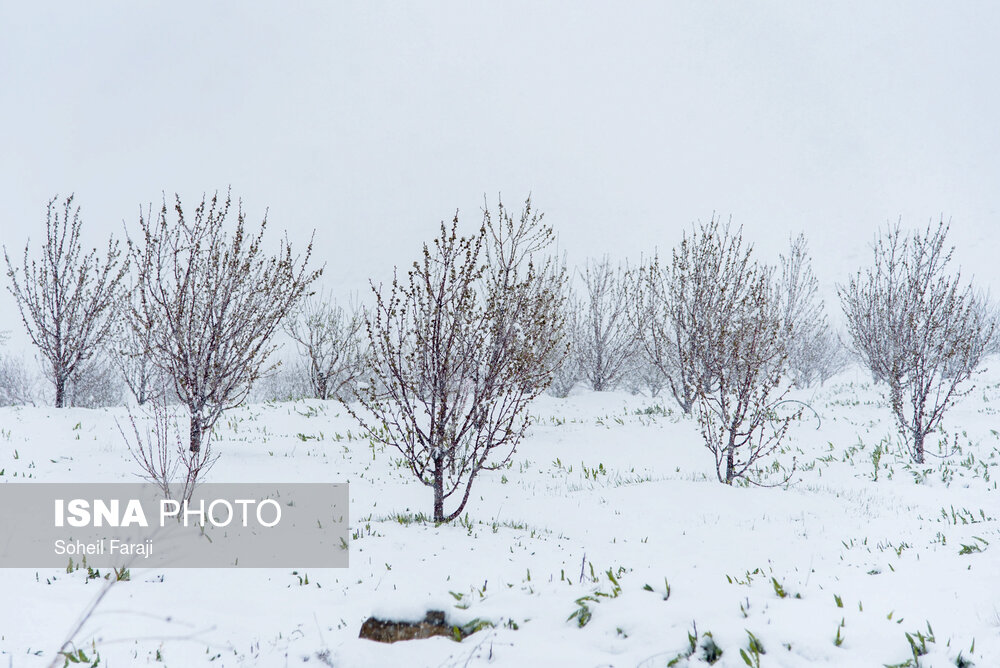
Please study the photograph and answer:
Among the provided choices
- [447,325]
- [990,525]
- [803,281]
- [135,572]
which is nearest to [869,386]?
[803,281]

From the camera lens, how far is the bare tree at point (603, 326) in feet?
72.5

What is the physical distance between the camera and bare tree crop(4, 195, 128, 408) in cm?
1282

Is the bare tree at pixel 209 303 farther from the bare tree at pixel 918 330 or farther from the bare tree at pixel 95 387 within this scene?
the bare tree at pixel 95 387

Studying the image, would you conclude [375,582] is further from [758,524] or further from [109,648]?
[758,524]

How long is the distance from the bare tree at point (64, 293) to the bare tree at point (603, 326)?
15622 millimetres

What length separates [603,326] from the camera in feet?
74.4

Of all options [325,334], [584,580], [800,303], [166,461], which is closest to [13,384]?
[325,334]

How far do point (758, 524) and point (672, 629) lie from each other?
3792mm

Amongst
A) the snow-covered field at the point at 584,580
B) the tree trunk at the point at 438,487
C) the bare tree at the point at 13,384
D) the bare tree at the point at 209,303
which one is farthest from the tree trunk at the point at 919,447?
the bare tree at the point at 13,384

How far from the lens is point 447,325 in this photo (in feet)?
21.0

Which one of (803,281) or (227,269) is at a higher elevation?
(803,281)

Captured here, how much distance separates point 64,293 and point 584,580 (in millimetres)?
14266

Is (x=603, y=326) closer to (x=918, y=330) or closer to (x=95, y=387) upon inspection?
(x=918, y=330)

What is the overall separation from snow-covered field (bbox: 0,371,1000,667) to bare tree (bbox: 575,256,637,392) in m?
12.3
